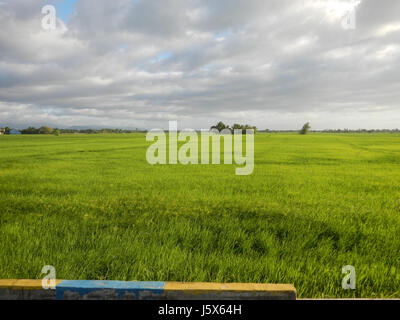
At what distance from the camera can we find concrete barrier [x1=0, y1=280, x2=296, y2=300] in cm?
192

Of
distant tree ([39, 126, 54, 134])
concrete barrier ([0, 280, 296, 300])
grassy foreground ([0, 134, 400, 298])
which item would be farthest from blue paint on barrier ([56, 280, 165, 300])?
distant tree ([39, 126, 54, 134])

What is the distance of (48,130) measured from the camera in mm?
105375

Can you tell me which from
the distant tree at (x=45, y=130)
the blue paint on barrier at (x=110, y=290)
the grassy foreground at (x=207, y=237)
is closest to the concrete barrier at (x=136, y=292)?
the blue paint on barrier at (x=110, y=290)

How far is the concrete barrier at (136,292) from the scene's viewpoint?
1.92 metres

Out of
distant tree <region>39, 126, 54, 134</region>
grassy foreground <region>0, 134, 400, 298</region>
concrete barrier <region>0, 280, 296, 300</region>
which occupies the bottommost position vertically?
grassy foreground <region>0, 134, 400, 298</region>

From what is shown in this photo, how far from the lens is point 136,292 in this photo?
1.93 metres

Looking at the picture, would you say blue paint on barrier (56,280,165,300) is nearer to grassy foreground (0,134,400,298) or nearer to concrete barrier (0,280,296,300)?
concrete barrier (0,280,296,300)

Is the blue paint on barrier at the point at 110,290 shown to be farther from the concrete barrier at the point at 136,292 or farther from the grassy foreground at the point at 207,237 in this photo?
the grassy foreground at the point at 207,237

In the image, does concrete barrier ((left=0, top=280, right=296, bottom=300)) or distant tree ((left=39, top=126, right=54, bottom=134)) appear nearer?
concrete barrier ((left=0, top=280, right=296, bottom=300))

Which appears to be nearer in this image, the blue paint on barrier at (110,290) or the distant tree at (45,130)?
the blue paint on barrier at (110,290)

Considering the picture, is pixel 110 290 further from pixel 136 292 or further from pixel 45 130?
pixel 45 130

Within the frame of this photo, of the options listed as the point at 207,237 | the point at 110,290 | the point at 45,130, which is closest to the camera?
the point at 110,290

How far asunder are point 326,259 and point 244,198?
3522 millimetres

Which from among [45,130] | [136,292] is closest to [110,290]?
[136,292]
